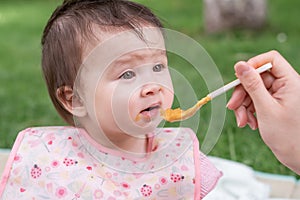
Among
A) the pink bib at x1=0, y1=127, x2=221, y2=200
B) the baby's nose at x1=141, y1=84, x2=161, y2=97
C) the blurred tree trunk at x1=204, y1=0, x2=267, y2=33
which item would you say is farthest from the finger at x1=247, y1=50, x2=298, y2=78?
the blurred tree trunk at x1=204, y1=0, x2=267, y2=33

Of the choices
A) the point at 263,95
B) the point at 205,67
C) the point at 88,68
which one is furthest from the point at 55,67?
the point at 263,95

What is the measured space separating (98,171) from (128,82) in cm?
30

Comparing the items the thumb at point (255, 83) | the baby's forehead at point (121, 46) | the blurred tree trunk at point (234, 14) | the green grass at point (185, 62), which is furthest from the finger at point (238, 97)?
the blurred tree trunk at point (234, 14)

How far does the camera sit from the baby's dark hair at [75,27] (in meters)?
1.69

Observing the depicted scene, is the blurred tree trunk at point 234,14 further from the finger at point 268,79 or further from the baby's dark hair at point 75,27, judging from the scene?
the finger at point 268,79

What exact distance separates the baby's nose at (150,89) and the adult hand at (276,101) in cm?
19

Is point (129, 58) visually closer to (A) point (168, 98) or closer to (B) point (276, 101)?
(A) point (168, 98)

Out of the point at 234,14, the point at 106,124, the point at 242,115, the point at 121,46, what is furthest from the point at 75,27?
the point at 234,14

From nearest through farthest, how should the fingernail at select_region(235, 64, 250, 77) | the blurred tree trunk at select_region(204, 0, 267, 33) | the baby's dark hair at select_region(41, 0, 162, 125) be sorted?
the fingernail at select_region(235, 64, 250, 77), the baby's dark hair at select_region(41, 0, 162, 125), the blurred tree trunk at select_region(204, 0, 267, 33)

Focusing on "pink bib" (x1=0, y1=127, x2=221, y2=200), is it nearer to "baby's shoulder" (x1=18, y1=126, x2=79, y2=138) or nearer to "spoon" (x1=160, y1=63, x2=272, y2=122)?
"baby's shoulder" (x1=18, y1=126, x2=79, y2=138)

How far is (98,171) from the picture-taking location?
5.73ft

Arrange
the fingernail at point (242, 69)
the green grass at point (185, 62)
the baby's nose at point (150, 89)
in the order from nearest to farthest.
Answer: the fingernail at point (242, 69) < the baby's nose at point (150, 89) < the green grass at point (185, 62)

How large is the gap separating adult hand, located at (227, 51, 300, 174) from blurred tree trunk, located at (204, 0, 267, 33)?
4.33 metres

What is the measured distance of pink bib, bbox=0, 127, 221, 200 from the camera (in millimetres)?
1718
